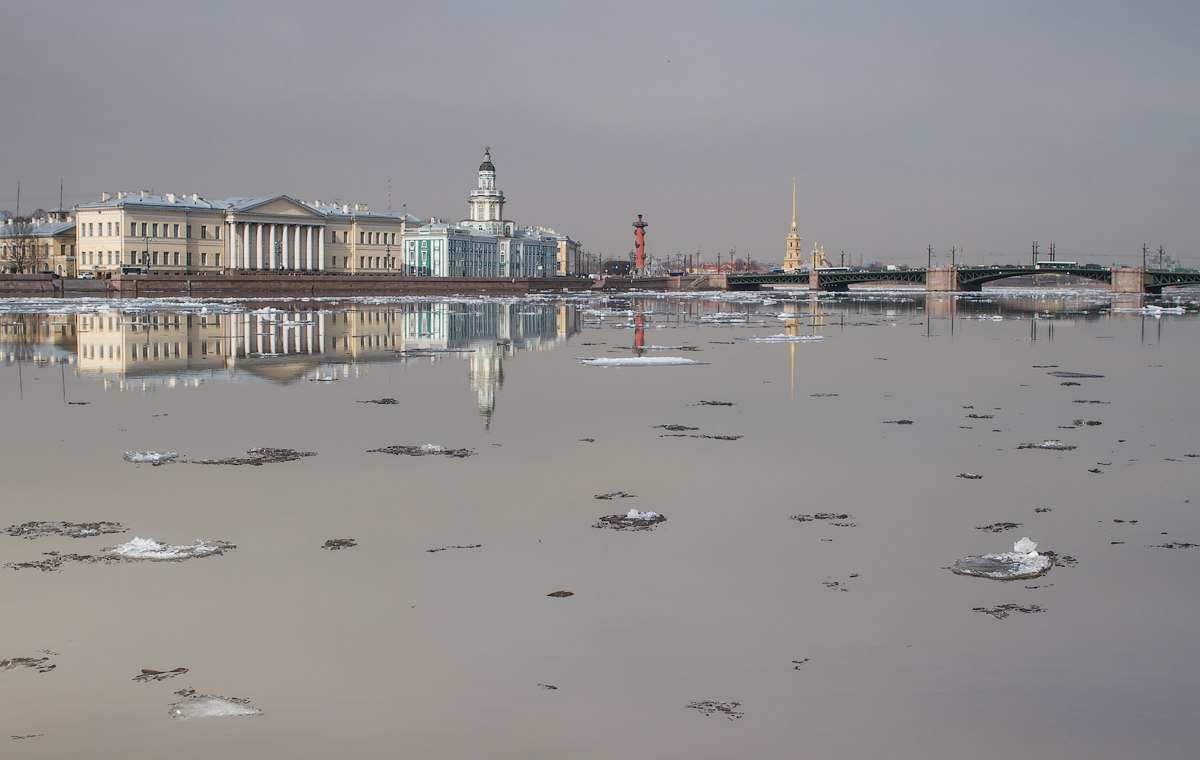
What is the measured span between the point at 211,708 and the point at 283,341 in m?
21.7

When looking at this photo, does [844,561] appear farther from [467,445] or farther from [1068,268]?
[1068,268]

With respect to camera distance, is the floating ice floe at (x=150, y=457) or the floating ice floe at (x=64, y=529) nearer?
the floating ice floe at (x=64, y=529)

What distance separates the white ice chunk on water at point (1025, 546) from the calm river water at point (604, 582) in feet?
0.59

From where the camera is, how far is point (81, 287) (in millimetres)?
63219

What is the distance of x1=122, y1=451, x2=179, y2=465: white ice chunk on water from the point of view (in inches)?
381

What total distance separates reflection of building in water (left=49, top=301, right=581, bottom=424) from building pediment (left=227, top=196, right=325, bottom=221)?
152 feet

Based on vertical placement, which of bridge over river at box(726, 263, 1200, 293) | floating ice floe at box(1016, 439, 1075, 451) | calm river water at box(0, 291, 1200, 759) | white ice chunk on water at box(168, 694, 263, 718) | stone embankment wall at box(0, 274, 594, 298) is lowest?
white ice chunk on water at box(168, 694, 263, 718)

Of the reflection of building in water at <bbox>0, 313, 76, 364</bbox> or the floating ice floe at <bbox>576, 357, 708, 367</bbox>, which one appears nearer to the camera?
the floating ice floe at <bbox>576, 357, 708, 367</bbox>

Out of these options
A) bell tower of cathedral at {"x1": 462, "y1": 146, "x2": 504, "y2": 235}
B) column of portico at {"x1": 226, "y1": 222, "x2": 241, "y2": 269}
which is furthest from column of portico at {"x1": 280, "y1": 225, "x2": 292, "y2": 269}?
bell tower of cathedral at {"x1": 462, "y1": 146, "x2": 504, "y2": 235}

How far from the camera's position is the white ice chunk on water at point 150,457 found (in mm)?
9688

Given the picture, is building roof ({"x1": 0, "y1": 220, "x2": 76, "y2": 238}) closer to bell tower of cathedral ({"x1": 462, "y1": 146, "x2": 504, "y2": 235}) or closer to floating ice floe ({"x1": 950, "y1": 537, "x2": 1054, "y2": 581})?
bell tower of cathedral ({"x1": 462, "y1": 146, "x2": 504, "y2": 235})

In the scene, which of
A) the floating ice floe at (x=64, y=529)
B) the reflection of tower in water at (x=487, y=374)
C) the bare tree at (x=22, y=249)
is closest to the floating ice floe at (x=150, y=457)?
the floating ice floe at (x=64, y=529)

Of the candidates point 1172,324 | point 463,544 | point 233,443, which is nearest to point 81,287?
point 1172,324

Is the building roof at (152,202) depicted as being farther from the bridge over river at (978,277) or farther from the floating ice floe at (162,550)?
the floating ice floe at (162,550)
